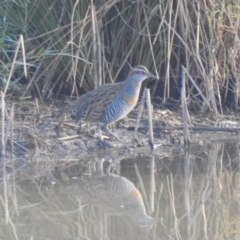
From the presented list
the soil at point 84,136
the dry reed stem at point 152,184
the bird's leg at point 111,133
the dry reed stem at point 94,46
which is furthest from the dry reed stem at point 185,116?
the dry reed stem at point 94,46

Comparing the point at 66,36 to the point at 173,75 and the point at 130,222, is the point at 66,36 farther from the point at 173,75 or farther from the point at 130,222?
the point at 130,222

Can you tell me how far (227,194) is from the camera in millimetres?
7242

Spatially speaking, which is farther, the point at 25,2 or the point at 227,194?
the point at 25,2

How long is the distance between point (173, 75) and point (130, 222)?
383cm

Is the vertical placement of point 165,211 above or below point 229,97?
below

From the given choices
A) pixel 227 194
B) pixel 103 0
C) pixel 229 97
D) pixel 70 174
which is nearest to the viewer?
pixel 227 194

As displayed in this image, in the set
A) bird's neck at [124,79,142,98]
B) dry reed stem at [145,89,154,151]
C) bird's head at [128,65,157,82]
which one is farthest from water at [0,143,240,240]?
bird's head at [128,65,157,82]

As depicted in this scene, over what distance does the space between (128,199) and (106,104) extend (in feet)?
6.61

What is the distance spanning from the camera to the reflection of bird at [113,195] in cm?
675

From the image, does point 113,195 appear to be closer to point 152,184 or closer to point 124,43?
point 152,184

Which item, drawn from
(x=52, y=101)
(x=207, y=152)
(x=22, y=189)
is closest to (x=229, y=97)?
(x=207, y=152)

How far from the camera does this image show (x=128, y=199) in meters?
7.17

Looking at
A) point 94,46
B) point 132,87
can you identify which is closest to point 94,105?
point 132,87

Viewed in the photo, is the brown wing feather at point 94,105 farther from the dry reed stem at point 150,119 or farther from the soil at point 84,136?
Answer: the dry reed stem at point 150,119
